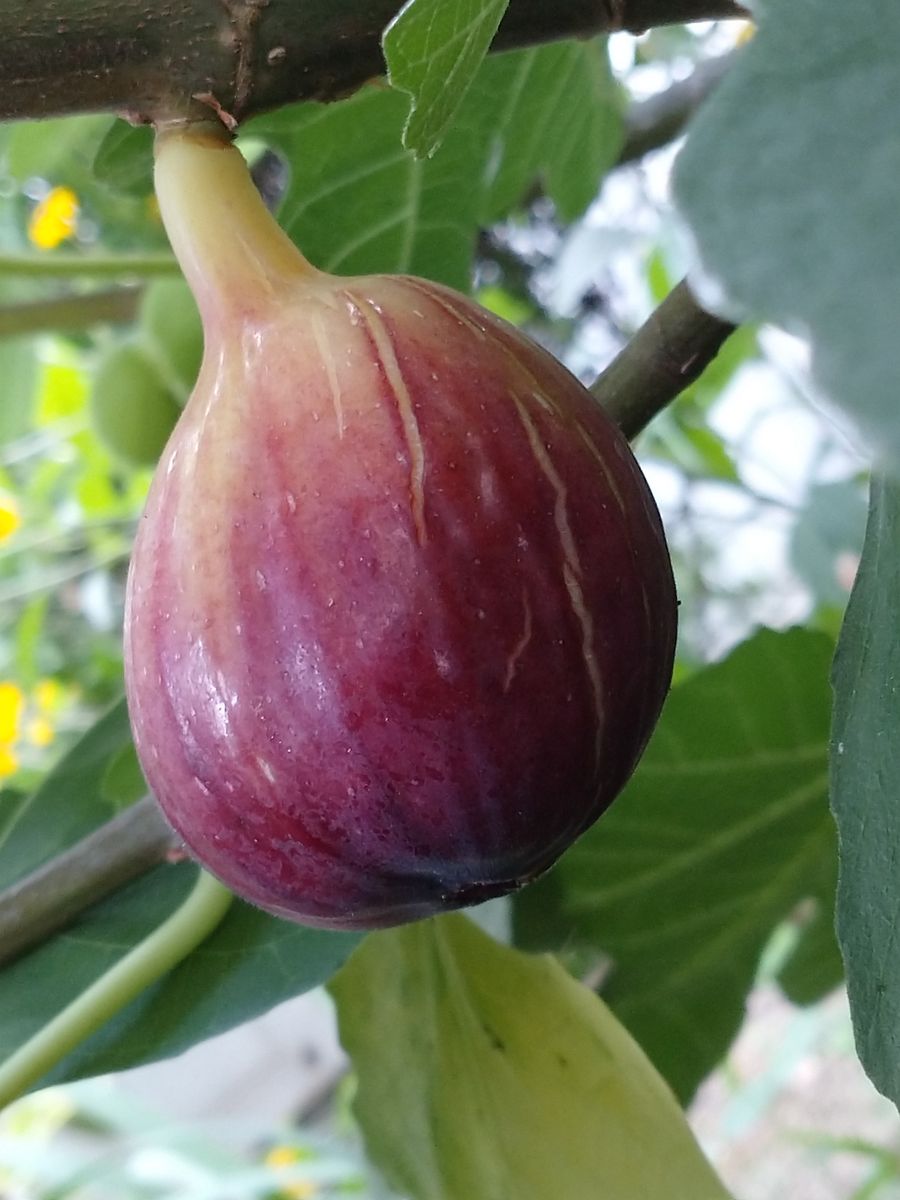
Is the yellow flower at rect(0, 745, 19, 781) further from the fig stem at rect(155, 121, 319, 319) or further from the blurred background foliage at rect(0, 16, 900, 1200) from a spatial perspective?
the fig stem at rect(155, 121, 319, 319)

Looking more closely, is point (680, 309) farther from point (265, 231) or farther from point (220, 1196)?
point (220, 1196)

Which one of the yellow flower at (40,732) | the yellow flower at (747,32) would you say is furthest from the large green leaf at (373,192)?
the yellow flower at (40,732)

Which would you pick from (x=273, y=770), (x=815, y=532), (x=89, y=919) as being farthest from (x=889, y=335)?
(x=815, y=532)

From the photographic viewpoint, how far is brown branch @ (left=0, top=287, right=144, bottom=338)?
81cm

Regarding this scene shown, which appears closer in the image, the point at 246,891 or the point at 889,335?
the point at 889,335

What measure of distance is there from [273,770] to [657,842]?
350mm

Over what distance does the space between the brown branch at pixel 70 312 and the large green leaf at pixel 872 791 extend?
668mm

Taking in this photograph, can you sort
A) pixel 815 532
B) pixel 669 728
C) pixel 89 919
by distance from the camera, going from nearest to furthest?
pixel 89 919
pixel 669 728
pixel 815 532

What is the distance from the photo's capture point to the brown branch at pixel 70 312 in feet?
2.65

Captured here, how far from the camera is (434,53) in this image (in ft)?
0.76

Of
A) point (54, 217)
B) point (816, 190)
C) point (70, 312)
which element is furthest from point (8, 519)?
point (816, 190)

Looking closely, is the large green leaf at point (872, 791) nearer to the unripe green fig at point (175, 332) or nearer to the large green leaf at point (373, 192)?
the large green leaf at point (373, 192)

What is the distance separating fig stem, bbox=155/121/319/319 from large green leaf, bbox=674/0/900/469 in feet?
0.47

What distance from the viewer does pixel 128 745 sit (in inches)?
21.1
